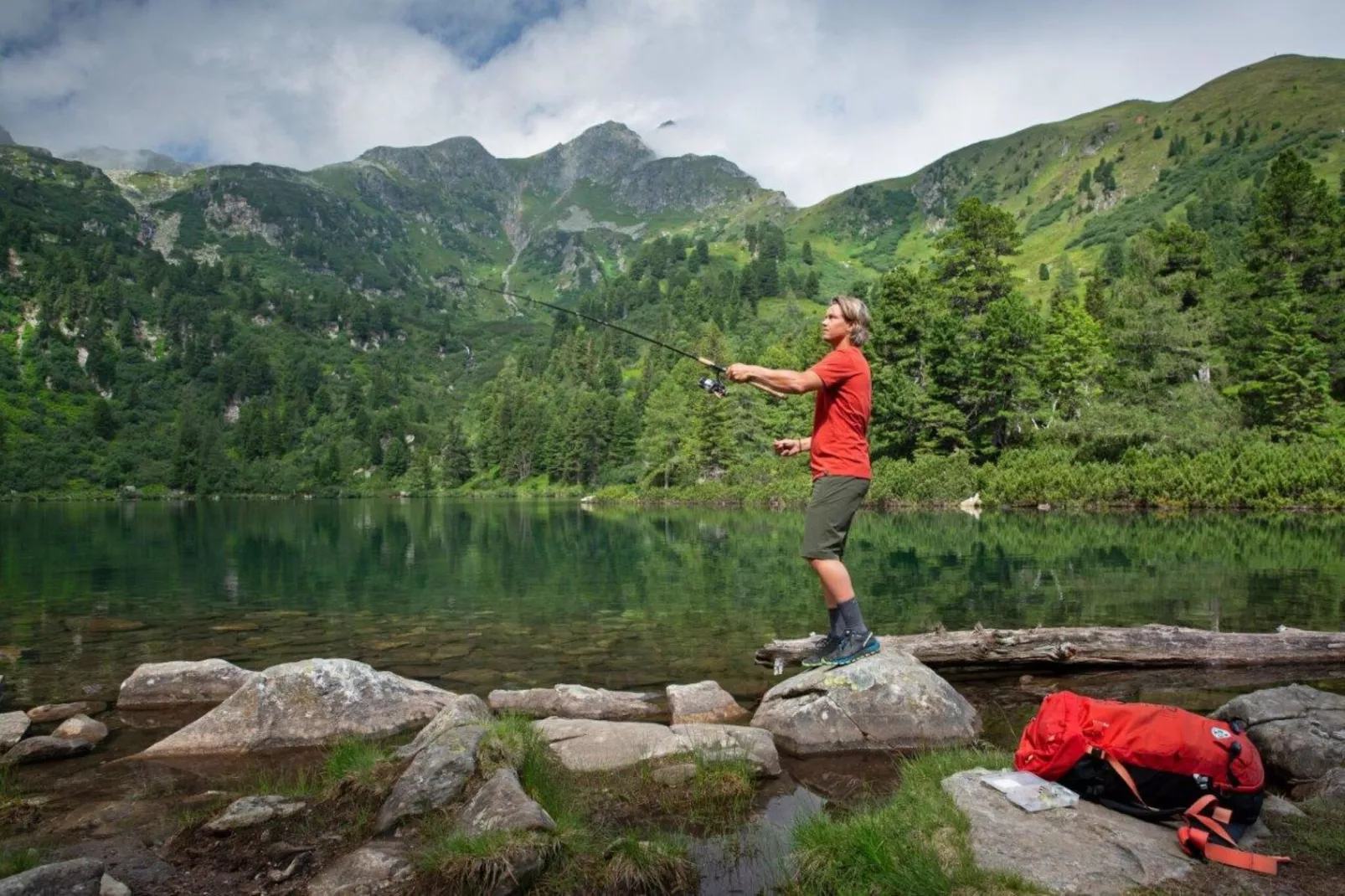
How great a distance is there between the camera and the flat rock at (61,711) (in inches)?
365

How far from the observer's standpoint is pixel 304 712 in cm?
845

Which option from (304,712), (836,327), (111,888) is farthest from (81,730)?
(836,327)

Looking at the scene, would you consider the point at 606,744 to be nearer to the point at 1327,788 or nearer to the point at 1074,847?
the point at 1074,847

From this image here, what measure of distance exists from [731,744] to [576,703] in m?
2.74

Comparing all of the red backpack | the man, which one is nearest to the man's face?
the man

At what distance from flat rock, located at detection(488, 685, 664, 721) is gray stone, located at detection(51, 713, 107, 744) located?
4278 mm

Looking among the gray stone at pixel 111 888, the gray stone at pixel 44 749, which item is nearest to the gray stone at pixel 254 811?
the gray stone at pixel 111 888

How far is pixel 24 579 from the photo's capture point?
23578mm

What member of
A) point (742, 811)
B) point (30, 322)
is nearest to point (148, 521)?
point (742, 811)

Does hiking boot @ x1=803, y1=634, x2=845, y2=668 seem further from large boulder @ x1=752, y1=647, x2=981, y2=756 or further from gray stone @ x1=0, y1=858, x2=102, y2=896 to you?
gray stone @ x1=0, y1=858, x2=102, y2=896

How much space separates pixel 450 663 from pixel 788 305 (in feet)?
516

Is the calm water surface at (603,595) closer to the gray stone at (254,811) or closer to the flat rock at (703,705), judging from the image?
the flat rock at (703,705)

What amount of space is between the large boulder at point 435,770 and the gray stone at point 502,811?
0.39m

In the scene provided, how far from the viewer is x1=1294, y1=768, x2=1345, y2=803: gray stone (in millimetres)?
5488
